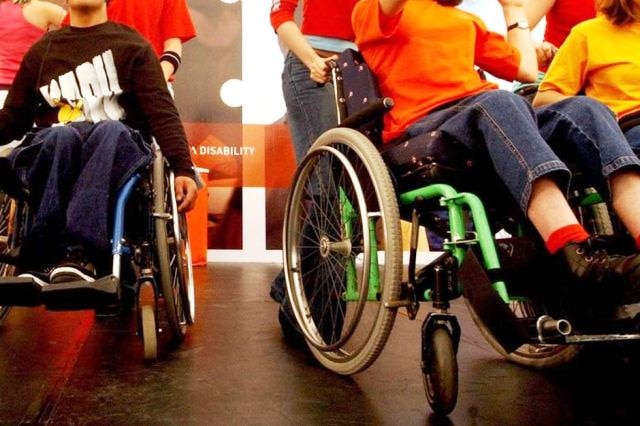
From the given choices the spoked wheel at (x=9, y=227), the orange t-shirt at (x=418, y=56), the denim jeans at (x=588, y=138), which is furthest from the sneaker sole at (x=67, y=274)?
the denim jeans at (x=588, y=138)

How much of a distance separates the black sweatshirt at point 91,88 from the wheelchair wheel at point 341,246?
0.35m

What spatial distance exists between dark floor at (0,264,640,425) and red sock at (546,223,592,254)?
320mm

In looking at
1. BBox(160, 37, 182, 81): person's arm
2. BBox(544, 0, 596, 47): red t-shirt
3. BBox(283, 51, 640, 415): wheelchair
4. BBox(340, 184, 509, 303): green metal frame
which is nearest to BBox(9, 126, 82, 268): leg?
BBox(283, 51, 640, 415): wheelchair

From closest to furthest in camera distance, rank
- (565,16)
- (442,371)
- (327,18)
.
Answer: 1. (442,371)
2. (327,18)
3. (565,16)

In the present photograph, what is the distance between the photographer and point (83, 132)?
1715 millimetres

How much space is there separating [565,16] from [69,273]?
5.36ft

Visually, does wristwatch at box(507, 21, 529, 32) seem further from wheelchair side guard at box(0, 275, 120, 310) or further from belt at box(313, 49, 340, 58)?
wheelchair side guard at box(0, 275, 120, 310)

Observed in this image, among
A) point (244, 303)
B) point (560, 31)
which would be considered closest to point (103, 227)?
point (244, 303)

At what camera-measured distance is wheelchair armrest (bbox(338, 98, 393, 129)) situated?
4.75 feet

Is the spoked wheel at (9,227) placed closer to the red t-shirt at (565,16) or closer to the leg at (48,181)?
the leg at (48,181)

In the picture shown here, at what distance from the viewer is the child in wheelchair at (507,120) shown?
122cm

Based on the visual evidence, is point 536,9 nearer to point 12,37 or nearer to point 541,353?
point 541,353

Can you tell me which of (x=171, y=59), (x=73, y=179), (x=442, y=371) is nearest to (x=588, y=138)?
(x=442, y=371)

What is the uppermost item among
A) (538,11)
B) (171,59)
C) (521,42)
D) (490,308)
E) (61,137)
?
(171,59)
